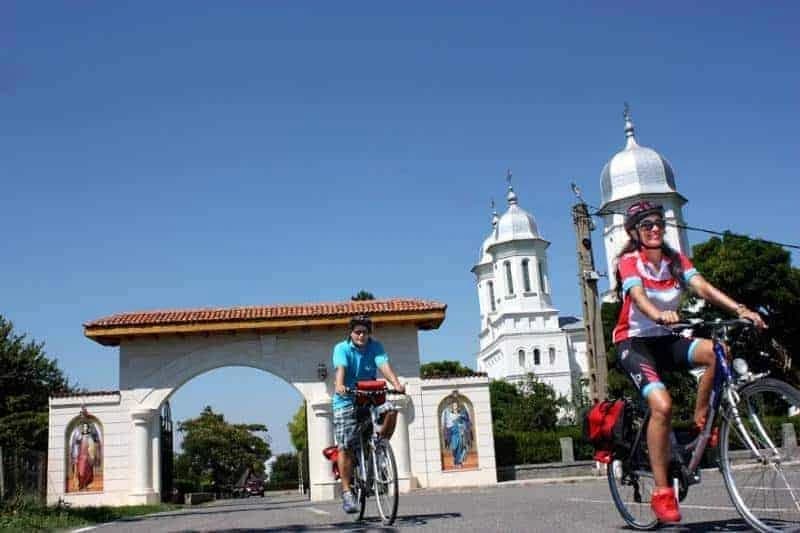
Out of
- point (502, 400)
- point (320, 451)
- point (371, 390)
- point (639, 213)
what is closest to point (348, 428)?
point (371, 390)

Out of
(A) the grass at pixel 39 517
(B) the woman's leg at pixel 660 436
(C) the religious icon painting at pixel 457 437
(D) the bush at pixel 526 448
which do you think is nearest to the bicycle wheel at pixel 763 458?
(B) the woman's leg at pixel 660 436

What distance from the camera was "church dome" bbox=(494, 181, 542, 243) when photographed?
3080 inches

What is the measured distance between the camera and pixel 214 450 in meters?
68.3

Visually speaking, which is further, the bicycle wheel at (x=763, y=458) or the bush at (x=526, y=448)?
the bush at (x=526, y=448)

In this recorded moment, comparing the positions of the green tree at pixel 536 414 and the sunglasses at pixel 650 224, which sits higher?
the sunglasses at pixel 650 224

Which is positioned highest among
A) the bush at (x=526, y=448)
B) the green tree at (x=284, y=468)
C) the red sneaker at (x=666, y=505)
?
the red sneaker at (x=666, y=505)

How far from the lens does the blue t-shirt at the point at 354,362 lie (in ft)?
22.0

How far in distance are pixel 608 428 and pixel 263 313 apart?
17674 millimetres

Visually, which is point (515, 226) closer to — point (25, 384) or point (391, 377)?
point (25, 384)

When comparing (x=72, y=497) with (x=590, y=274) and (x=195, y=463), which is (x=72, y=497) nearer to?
(x=590, y=274)

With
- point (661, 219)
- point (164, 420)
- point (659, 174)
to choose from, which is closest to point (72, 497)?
point (164, 420)

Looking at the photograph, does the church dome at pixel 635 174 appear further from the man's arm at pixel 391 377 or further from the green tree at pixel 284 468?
the man's arm at pixel 391 377

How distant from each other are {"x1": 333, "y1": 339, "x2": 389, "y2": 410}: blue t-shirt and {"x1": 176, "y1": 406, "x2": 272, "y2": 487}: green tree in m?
60.6

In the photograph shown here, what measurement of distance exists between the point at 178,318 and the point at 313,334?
352 centimetres
